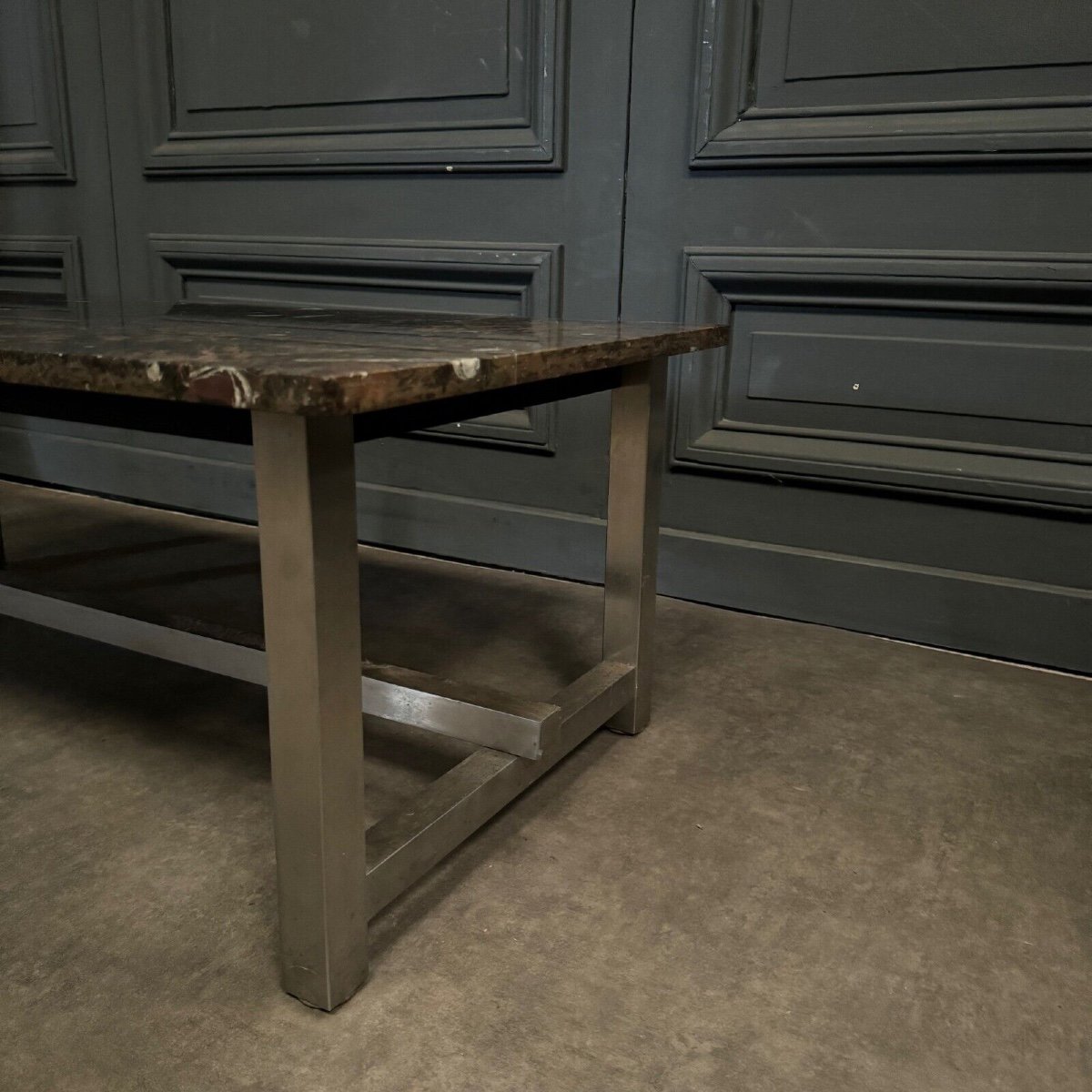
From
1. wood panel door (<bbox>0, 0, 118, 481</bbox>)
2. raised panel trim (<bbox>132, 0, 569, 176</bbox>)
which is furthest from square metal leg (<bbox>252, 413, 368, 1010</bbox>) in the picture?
wood panel door (<bbox>0, 0, 118, 481</bbox>)

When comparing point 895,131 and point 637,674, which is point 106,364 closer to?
point 637,674

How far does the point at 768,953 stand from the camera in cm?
93

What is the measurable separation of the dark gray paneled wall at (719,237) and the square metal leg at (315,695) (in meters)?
1.19

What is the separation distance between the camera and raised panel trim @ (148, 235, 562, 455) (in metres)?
1.97

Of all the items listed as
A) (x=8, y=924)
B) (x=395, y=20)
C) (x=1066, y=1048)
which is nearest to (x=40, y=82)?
(x=395, y=20)

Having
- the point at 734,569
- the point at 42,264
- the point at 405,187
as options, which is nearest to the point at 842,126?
the point at 734,569

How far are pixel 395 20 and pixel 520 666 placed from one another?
134cm

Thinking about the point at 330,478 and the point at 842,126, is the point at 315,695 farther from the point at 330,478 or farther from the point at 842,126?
the point at 842,126

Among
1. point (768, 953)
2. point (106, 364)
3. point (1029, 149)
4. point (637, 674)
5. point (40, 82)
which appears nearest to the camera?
point (106, 364)

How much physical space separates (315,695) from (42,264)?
235cm

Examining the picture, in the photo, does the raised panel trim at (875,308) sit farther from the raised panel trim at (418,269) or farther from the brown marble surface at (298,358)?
the brown marble surface at (298,358)

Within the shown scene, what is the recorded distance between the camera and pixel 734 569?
1.89m

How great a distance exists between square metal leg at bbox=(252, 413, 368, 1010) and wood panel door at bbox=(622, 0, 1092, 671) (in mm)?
1192

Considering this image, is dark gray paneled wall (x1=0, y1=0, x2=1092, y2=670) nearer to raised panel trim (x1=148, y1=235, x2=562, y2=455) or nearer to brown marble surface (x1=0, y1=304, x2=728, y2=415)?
raised panel trim (x1=148, y1=235, x2=562, y2=455)
